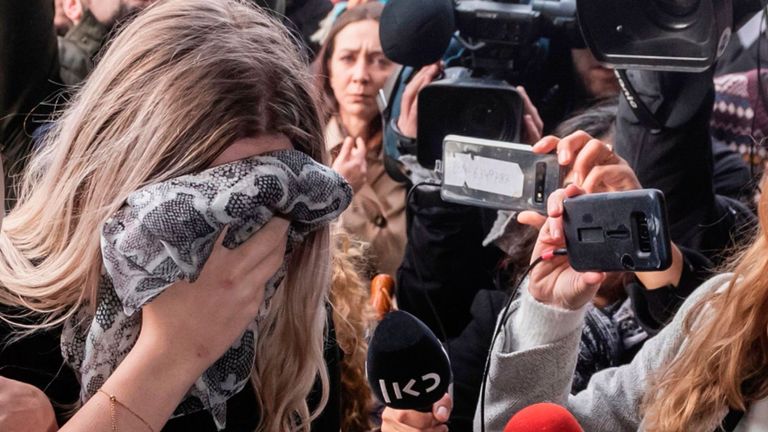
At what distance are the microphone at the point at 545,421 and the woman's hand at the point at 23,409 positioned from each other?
1.59 feet

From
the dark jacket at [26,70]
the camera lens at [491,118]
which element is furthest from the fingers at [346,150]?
the dark jacket at [26,70]

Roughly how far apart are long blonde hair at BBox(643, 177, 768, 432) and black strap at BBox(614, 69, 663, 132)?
1.11ft

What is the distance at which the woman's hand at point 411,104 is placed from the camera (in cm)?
187

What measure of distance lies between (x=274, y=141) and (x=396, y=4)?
63cm

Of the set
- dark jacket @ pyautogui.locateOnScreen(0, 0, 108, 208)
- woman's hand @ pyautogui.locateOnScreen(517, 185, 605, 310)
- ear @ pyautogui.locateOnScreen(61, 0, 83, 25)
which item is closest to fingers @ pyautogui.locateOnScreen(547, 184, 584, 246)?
woman's hand @ pyautogui.locateOnScreen(517, 185, 605, 310)

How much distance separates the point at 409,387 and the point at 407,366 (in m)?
0.03

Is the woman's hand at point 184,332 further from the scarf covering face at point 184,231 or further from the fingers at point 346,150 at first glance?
the fingers at point 346,150

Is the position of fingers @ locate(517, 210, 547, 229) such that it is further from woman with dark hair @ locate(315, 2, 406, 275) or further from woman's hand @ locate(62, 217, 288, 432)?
woman with dark hair @ locate(315, 2, 406, 275)

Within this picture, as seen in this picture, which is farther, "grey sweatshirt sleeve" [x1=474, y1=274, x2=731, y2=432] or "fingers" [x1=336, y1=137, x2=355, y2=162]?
"fingers" [x1=336, y1=137, x2=355, y2=162]

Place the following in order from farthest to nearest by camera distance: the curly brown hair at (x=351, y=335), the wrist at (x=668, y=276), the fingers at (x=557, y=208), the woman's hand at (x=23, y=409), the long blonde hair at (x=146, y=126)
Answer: the curly brown hair at (x=351, y=335)
the wrist at (x=668, y=276)
the fingers at (x=557, y=208)
the long blonde hair at (x=146, y=126)
the woman's hand at (x=23, y=409)

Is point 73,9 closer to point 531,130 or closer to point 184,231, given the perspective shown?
point 531,130

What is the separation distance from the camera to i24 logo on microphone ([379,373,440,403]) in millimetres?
1225

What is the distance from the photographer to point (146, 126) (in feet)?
3.84

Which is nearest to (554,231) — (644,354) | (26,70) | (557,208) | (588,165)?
(557,208)
